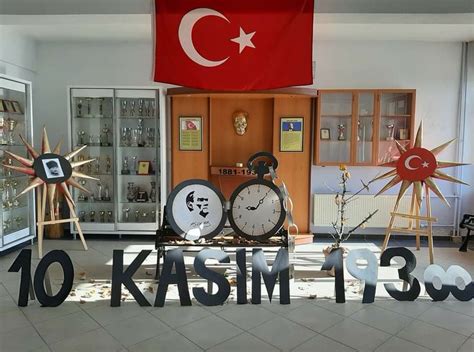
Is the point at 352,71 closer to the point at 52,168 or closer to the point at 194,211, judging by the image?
the point at 194,211

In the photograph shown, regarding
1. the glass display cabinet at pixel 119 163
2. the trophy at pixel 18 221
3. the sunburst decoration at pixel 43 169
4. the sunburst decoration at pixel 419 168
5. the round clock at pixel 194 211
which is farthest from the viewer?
the glass display cabinet at pixel 119 163

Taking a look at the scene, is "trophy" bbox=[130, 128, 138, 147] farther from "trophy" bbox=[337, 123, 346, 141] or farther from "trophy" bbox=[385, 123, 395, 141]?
"trophy" bbox=[385, 123, 395, 141]

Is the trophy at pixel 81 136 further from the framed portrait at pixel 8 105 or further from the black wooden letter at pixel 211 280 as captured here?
the black wooden letter at pixel 211 280

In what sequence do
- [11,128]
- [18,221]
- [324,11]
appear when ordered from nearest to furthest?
[324,11], [11,128], [18,221]

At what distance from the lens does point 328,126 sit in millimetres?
5746

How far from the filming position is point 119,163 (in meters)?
5.81

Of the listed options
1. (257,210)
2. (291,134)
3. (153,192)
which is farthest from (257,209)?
(153,192)

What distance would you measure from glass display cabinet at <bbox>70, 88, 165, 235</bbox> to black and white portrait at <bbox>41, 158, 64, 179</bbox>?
38.4 inches

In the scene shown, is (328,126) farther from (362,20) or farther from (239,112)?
(362,20)

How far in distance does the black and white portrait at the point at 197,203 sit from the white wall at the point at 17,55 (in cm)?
346

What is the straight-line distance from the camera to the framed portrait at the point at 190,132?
5.73m

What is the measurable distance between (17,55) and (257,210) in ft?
13.7

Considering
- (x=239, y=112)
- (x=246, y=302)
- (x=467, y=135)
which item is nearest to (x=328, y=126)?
(x=239, y=112)

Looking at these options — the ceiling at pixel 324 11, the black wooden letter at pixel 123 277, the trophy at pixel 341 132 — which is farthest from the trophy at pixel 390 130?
the black wooden letter at pixel 123 277
